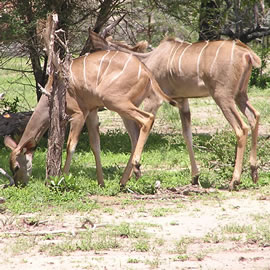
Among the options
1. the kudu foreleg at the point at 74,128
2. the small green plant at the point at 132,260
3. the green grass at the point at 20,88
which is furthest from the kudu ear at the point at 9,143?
the green grass at the point at 20,88

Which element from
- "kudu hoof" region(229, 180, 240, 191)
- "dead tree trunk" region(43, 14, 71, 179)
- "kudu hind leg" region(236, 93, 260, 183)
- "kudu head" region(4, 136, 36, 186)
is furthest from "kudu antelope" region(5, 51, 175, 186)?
"kudu hoof" region(229, 180, 240, 191)

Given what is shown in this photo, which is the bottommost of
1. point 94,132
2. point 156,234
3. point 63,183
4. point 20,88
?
point 20,88

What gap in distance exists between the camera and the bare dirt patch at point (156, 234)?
3.87 meters

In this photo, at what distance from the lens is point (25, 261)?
3.88 metres

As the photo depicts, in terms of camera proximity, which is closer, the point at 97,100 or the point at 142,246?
the point at 142,246

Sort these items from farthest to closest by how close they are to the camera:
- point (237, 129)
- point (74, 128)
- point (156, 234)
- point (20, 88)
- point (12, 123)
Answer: point (20, 88) → point (12, 123) → point (237, 129) → point (74, 128) → point (156, 234)

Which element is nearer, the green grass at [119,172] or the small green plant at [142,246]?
the small green plant at [142,246]

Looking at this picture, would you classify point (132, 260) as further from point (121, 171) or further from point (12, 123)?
point (12, 123)

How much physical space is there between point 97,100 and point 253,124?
5.18 feet

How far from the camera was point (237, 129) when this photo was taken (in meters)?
6.23

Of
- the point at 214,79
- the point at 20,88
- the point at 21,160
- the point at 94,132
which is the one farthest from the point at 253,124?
the point at 20,88

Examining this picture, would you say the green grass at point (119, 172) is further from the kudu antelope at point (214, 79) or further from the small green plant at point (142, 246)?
the small green plant at point (142, 246)

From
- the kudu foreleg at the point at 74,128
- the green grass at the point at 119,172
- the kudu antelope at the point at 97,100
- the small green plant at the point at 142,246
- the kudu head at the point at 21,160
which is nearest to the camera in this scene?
the small green plant at the point at 142,246

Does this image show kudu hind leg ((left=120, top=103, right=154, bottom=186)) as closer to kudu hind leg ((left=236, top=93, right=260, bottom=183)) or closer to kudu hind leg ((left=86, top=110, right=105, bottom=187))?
kudu hind leg ((left=86, top=110, right=105, bottom=187))
